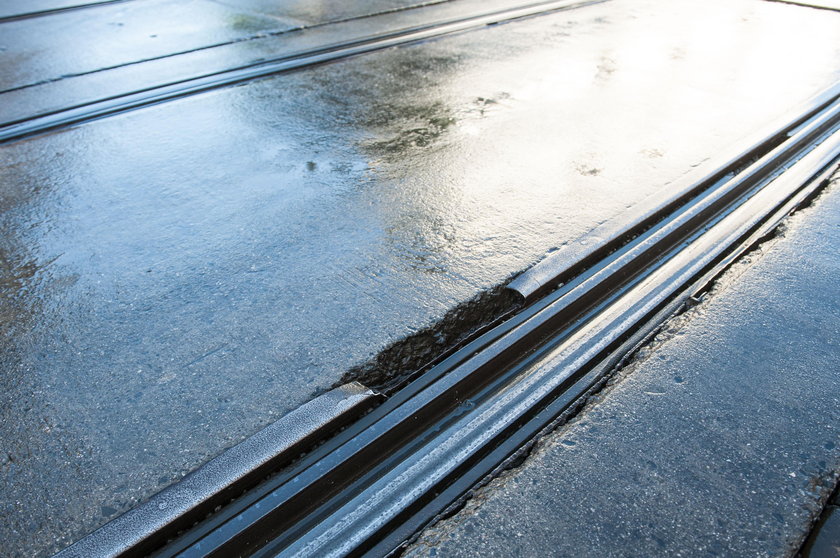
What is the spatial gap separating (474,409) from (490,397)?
7 cm

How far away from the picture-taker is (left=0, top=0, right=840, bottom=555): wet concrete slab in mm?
1821

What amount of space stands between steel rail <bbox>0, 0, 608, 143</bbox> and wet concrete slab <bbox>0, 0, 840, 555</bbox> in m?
0.16

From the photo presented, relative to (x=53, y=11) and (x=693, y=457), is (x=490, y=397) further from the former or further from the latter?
(x=53, y=11)

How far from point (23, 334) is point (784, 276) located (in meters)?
2.85

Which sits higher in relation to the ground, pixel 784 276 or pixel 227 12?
pixel 227 12

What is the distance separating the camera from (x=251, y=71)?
470 cm

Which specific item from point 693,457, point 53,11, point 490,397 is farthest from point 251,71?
point 693,457

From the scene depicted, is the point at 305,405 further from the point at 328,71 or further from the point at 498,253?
the point at 328,71

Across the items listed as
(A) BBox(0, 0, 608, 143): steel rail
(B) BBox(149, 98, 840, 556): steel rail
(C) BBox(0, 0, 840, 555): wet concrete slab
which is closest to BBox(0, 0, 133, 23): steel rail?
(A) BBox(0, 0, 608, 143): steel rail

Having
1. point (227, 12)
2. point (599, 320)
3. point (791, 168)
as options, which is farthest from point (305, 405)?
point (227, 12)

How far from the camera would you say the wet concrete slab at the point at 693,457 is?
4.82 feet

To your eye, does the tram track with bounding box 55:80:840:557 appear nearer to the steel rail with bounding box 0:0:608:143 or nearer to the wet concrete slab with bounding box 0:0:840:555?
the wet concrete slab with bounding box 0:0:840:555

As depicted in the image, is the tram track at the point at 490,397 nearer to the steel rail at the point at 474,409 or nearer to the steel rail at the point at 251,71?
the steel rail at the point at 474,409

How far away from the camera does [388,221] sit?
2.81 m
